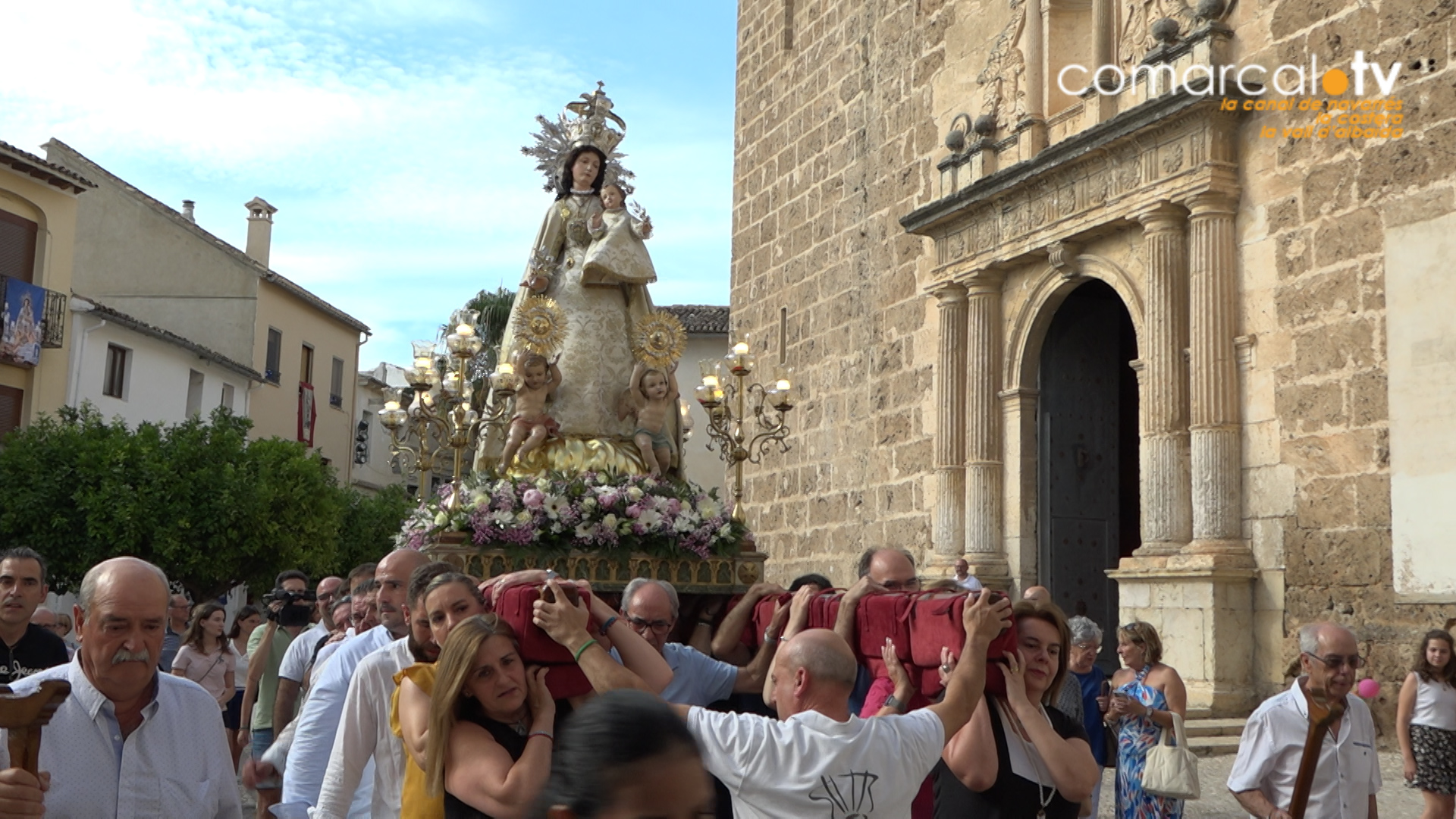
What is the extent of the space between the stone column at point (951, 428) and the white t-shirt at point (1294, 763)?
951cm

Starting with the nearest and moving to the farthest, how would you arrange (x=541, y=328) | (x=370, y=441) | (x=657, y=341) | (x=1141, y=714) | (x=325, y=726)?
(x=325, y=726) < (x=1141, y=714) < (x=541, y=328) < (x=657, y=341) < (x=370, y=441)

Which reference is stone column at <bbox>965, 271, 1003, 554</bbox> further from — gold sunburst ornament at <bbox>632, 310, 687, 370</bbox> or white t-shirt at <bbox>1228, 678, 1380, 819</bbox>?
white t-shirt at <bbox>1228, 678, 1380, 819</bbox>

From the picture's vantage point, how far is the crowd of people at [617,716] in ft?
10.0

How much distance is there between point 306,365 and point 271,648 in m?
30.6

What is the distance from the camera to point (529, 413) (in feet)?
27.2

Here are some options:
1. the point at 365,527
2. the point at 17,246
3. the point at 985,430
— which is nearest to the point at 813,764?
the point at 985,430

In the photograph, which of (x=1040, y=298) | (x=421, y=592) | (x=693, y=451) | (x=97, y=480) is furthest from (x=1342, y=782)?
(x=693, y=451)

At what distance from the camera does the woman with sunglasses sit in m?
5.87

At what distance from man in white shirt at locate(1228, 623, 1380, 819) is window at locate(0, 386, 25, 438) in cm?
2410

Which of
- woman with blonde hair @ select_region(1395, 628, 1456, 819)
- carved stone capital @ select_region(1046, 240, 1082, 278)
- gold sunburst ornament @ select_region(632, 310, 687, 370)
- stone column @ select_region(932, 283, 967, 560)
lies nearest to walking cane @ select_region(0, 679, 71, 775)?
gold sunburst ornament @ select_region(632, 310, 687, 370)

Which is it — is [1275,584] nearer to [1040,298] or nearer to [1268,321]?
[1268,321]

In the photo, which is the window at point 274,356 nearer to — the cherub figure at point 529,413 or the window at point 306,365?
the window at point 306,365

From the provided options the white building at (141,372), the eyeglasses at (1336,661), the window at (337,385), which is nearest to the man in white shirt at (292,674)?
the eyeglasses at (1336,661)

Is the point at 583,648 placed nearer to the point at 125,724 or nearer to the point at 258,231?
the point at 125,724
